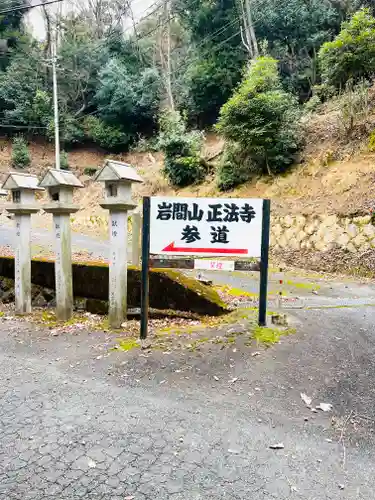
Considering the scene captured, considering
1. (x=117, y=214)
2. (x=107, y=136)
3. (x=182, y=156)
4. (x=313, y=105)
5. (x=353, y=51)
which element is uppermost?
(x=353, y=51)

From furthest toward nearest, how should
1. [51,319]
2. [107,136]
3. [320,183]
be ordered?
[107,136] → [320,183] → [51,319]

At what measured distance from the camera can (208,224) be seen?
4.08 m

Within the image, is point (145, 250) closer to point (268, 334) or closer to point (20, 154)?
point (268, 334)

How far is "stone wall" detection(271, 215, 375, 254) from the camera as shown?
27.3 ft

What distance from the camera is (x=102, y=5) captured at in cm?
2508

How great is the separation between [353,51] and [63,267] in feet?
39.6

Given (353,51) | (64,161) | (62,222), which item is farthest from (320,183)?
(64,161)

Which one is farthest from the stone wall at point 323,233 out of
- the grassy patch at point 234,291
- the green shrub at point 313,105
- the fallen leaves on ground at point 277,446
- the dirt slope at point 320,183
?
the fallen leaves on ground at point 277,446

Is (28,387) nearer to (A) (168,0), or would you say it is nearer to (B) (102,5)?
(A) (168,0)

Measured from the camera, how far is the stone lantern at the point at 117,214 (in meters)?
4.36

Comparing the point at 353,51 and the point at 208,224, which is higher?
the point at 353,51

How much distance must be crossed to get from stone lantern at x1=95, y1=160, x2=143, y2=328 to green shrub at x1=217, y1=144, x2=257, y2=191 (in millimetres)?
8623

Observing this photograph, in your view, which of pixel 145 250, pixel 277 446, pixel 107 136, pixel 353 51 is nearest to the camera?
pixel 277 446

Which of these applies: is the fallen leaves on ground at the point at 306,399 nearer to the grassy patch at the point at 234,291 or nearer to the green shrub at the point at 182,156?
the grassy patch at the point at 234,291
